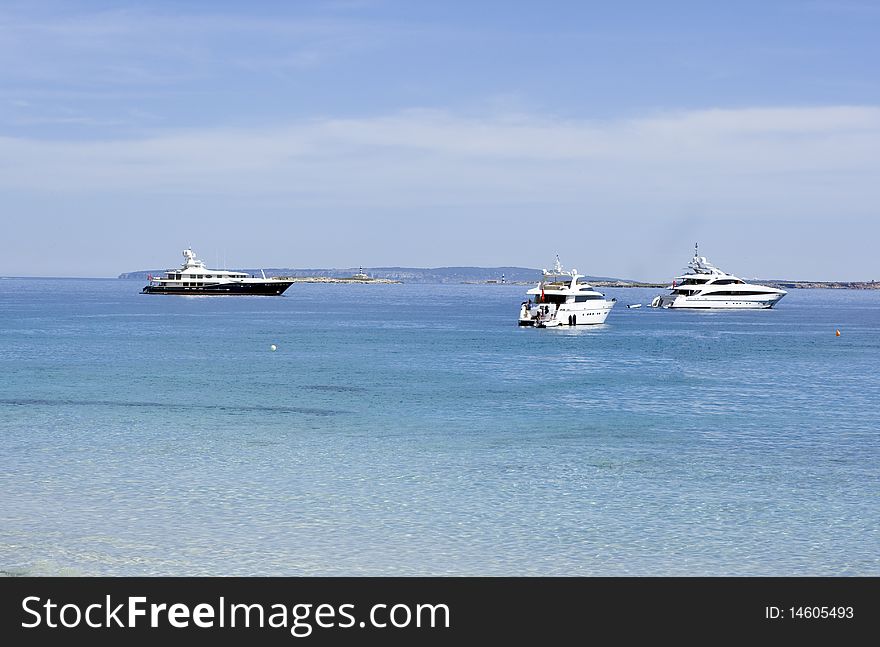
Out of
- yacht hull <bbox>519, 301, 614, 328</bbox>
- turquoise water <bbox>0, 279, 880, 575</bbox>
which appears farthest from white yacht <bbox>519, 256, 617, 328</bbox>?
turquoise water <bbox>0, 279, 880, 575</bbox>

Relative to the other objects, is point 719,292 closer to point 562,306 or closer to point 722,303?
point 722,303

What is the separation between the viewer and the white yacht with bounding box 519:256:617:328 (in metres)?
121

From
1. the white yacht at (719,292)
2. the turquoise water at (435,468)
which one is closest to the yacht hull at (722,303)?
the white yacht at (719,292)

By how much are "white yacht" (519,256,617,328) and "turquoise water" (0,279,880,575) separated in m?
47.4

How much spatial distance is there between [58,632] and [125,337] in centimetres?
8799

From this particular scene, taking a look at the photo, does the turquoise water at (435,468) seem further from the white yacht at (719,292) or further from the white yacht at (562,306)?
the white yacht at (719,292)

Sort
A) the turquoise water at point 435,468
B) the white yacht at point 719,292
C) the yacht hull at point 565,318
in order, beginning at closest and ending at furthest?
the turquoise water at point 435,468 < the yacht hull at point 565,318 < the white yacht at point 719,292

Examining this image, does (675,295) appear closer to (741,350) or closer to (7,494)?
(741,350)

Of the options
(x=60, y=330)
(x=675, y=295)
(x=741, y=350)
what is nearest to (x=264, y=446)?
(x=741, y=350)

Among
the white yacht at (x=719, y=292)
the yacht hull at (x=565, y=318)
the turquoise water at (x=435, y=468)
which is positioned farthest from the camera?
the white yacht at (x=719, y=292)

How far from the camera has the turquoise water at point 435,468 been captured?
74.6 feet

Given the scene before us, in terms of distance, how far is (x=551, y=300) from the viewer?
125438 mm

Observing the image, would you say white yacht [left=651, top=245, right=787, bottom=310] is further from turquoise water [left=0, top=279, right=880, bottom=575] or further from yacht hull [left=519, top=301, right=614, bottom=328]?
turquoise water [left=0, top=279, right=880, bottom=575]

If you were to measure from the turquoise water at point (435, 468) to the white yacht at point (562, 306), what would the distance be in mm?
47407
